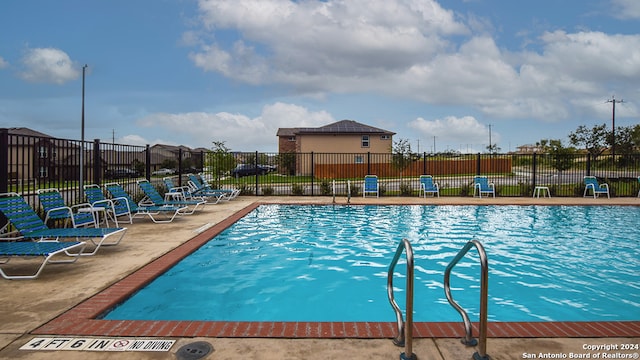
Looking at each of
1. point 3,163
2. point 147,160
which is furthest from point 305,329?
point 147,160

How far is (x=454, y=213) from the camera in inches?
504

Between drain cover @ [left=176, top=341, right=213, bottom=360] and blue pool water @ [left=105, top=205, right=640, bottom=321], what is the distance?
4.54ft

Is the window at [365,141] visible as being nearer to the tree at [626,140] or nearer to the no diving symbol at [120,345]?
the tree at [626,140]

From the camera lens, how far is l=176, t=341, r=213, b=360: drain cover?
2.97 meters

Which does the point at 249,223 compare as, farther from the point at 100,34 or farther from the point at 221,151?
the point at 221,151

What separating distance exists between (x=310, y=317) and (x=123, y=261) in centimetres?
315

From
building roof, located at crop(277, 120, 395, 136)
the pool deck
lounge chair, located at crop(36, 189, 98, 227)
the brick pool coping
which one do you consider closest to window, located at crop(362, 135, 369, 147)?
building roof, located at crop(277, 120, 395, 136)

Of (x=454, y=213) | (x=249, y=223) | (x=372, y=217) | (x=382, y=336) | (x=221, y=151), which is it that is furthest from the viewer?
(x=221, y=151)

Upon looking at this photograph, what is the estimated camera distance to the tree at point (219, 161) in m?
20.6

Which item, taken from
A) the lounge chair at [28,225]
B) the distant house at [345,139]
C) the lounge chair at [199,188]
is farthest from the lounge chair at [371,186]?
the distant house at [345,139]

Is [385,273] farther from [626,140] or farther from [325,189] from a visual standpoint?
[626,140]

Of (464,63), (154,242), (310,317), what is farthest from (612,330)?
(464,63)

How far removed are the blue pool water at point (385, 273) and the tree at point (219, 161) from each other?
10.4m

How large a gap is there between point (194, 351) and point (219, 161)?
18164 millimetres
